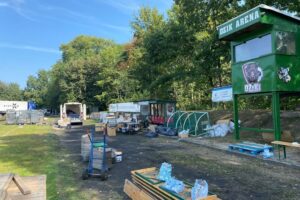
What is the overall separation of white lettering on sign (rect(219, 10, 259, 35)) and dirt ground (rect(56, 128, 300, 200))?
5854 mm

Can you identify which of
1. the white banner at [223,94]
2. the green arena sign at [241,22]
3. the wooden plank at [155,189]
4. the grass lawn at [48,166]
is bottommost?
the grass lawn at [48,166]

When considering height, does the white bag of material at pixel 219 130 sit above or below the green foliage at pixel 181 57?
below

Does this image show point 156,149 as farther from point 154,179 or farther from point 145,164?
point 154,179

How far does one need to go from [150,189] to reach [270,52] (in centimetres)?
1020

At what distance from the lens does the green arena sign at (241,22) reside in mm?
14128

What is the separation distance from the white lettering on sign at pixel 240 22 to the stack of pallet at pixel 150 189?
30.5 ft

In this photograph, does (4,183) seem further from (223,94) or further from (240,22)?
(223,94)

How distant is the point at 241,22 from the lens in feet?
49.9

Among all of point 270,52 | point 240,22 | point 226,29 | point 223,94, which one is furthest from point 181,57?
point 270,52

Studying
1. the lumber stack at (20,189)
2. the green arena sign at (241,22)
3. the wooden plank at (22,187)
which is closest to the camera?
the lumber stack at (20,189)

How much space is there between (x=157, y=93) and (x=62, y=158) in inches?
978

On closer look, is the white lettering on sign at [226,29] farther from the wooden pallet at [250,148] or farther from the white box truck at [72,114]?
the white box truck at [72,114]

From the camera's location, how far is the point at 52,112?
10169 centimetres

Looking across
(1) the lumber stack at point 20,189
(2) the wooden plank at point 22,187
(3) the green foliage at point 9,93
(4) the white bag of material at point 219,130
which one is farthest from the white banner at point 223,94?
(3) the green foliage at point 9,93
